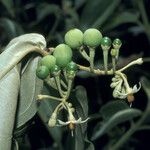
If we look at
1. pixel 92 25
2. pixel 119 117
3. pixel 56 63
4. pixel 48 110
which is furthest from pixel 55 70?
pixel 92 25

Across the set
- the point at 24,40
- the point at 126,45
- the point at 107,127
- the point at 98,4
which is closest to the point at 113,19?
the point at 98,4

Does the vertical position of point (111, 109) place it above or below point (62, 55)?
below

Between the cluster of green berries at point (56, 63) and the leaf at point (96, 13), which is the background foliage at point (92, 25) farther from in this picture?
the cluster of green berries at point (56, 63)

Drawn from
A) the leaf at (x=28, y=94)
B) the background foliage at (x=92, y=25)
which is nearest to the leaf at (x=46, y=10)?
the background foliage at (x=92, y=25)

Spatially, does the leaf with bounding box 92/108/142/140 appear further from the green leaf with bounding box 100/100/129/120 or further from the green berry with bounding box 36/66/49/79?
the green berry with bounding box 36/66/49/79

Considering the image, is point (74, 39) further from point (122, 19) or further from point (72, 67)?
point (122, 19)

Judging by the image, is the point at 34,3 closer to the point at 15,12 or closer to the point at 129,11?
the point at 15,12
